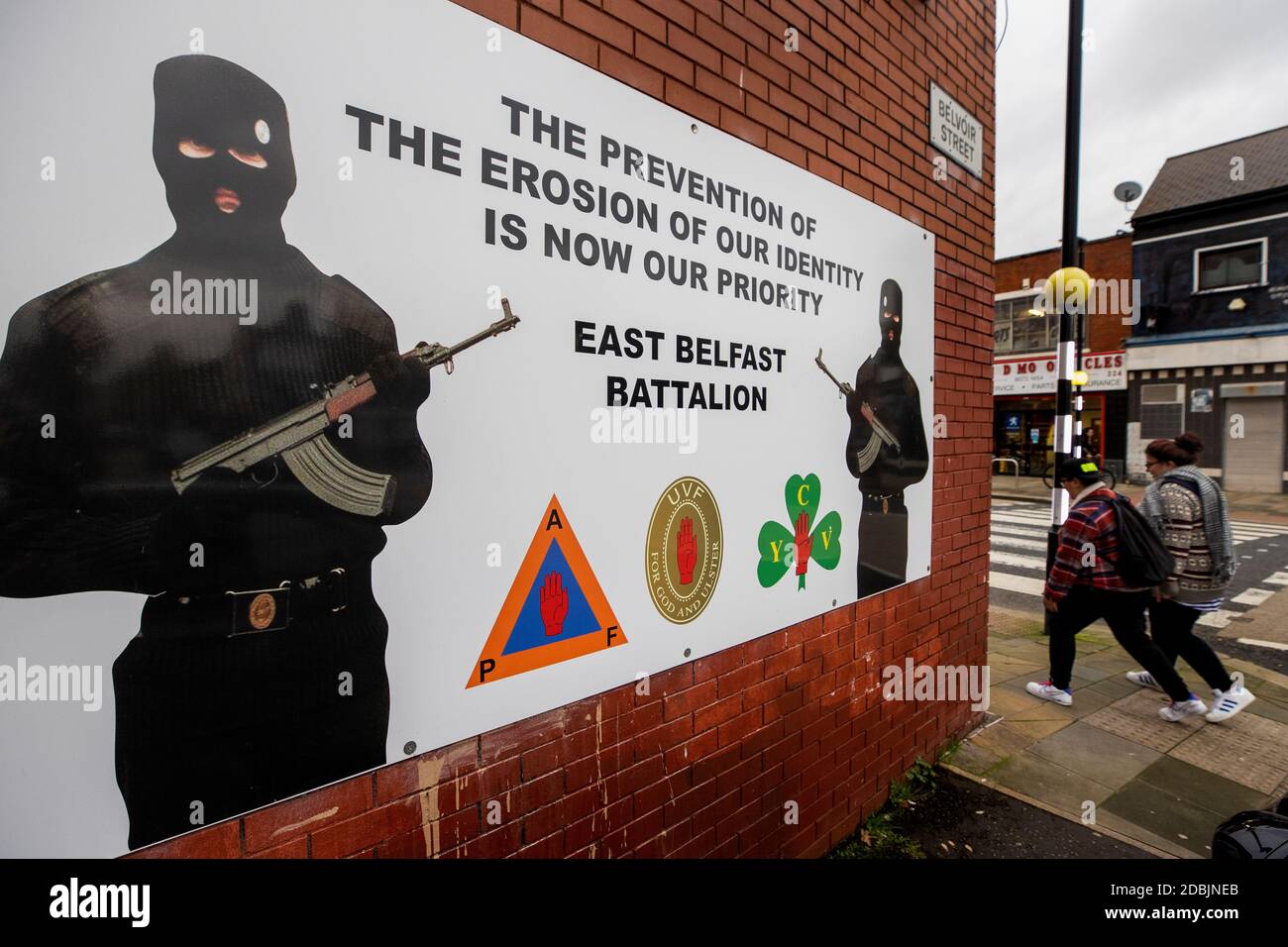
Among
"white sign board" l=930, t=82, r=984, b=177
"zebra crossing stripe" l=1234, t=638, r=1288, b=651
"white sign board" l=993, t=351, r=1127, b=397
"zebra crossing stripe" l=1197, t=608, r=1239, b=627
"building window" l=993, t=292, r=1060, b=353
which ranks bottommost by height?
"zebra crossing stripe" l=1234, t=638, r=1288, b=651

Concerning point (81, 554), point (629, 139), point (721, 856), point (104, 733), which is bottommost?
point (721, 856)

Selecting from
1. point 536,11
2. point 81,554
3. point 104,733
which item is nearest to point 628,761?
point 104,733

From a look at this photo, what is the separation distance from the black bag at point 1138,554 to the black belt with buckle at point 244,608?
15.4 feet

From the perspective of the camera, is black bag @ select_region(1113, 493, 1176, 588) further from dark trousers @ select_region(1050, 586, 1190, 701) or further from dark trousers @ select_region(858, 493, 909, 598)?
dark trousers @ select_region(858, 493, 909, 598)

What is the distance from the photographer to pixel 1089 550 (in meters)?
4.36

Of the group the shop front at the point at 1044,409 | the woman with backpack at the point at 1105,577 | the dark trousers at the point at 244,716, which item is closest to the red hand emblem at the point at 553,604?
the dark trousers at the point at 244,716

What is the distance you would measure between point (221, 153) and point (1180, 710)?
6.04 meters

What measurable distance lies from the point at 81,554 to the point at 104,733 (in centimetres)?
35

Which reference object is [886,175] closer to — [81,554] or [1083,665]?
[81,554]

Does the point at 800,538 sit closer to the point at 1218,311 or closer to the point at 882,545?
the point at 882,545

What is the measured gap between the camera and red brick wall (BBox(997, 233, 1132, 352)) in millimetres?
22797

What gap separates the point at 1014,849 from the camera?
119 inches

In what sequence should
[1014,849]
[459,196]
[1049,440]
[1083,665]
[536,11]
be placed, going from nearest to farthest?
1. [459,196]
2. [536,11]
3. [1014,849]
4. [1083,665]
5. [1049,440]

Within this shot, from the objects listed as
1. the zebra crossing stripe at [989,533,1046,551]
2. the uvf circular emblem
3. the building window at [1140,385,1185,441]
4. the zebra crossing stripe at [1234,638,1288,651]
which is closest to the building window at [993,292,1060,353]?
the building window at [1140,385,1185,441]
